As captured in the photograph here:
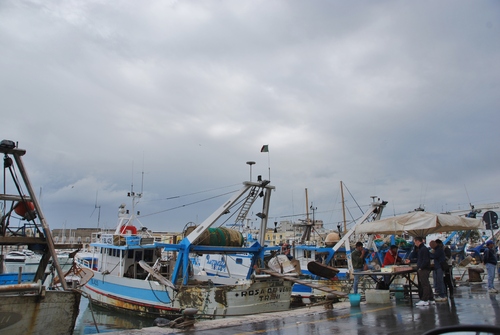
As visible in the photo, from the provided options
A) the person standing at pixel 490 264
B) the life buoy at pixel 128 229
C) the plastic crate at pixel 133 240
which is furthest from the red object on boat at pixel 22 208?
the life buoy at pixel 128 229

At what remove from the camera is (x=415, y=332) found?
22.0 ft

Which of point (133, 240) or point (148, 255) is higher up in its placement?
point (133, 240)

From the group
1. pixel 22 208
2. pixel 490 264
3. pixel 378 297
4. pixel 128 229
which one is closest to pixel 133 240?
pixel 128 229

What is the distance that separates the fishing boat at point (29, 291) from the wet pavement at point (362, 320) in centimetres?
238

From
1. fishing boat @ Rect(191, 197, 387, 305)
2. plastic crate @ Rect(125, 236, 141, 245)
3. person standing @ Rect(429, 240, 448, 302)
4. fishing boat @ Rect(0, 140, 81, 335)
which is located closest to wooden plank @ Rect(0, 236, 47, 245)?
fishing boat @ Rect(0, 140, 81, 335)

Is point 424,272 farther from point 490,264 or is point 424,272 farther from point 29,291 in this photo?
point 29,291

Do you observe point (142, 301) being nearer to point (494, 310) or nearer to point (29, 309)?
point (29, 309)

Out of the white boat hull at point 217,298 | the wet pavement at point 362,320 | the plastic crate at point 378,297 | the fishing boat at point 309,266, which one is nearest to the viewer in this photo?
the wet pavement at point 362,320

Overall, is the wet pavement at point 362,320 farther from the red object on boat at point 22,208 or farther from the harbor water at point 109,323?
the harbor water at point 109,323

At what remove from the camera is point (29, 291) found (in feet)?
26.3

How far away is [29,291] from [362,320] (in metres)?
6.79

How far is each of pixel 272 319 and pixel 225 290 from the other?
623 cm

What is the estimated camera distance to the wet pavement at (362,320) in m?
7.21

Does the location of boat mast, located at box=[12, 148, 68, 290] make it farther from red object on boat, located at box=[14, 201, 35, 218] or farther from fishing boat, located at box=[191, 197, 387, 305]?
fishing boat, located at box=[191, 197, 387, 305]
